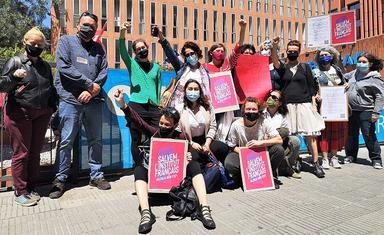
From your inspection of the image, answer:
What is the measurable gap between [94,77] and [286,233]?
126 inches

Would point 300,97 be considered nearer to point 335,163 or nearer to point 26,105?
point 335,163

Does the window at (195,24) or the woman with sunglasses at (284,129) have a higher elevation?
the window at (195,24)

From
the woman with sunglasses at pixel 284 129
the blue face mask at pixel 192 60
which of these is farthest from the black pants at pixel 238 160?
the blue face mask at pixel 192 60

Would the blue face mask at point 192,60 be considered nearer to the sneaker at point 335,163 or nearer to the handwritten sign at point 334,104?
the handwritten sign at point 334,104

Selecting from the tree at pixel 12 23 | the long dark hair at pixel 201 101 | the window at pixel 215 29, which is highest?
the window at pixel 215 29

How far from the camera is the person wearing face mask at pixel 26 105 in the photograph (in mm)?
3914

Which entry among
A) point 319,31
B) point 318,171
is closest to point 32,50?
point 318,171

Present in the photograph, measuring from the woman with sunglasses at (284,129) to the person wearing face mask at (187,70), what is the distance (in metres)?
1.10

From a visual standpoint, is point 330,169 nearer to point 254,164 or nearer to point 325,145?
point 325,145

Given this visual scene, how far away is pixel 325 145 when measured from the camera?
600 centimetres

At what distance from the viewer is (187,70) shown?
5.00 meters

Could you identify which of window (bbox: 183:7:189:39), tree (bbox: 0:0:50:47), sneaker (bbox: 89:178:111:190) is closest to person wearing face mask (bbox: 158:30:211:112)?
sneaker (bbox: 89:178:111:190)

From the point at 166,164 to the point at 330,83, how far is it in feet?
12.4

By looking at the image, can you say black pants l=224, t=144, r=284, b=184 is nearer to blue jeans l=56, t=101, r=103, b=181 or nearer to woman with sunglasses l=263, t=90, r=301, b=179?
woman with sunglasses l=263, t=90, r=301, b=179
